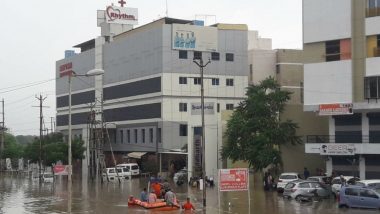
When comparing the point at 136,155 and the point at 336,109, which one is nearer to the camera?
the point at 336,109

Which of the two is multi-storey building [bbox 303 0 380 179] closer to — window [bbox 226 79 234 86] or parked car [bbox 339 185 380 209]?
parked car [bbox 339 185 380 209]

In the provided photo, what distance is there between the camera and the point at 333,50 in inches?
2253

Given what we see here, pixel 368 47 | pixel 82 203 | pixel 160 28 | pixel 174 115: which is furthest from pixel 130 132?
pixel 82 203

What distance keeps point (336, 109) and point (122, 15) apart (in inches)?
2322

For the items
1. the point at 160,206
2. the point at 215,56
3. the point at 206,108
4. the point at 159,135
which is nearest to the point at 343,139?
the point at 206,108

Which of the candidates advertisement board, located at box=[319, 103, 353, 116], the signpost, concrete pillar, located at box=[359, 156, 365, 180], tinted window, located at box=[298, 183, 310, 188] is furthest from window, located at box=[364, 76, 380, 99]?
the signpost

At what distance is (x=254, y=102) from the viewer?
58875 mm

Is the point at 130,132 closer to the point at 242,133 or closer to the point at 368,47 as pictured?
the point at 242,133

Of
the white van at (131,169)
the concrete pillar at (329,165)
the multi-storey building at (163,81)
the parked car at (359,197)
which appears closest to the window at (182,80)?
the multi-storey building at (163,81)

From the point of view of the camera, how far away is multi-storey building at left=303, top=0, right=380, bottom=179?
54125 mm

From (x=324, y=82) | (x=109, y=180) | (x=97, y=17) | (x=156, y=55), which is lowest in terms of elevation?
(x=109, y=180)

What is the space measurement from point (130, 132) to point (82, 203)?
5778cm

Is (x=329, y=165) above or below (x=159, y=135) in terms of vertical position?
below

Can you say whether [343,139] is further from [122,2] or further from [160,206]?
[122,2]
